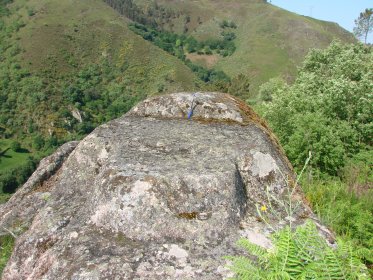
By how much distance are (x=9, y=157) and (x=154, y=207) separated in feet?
377

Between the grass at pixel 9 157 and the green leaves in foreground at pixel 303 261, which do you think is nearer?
the green leaves in foreground at pixel 303 261

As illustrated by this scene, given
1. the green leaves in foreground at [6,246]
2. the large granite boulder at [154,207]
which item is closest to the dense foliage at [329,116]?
the large granite boulder at [154,207]

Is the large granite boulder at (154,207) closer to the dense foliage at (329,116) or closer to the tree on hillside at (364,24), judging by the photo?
the dense foliage at (329,116)

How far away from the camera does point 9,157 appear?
10669 cm

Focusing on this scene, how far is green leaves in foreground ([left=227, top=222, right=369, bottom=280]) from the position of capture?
197 centimetres

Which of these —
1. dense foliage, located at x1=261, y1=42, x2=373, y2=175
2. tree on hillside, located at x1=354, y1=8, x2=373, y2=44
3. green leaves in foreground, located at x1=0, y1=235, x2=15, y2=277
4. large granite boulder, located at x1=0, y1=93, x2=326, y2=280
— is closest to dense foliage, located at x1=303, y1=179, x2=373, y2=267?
large granite boulder, located at x1=0, y1=93, x2=326, y2=280

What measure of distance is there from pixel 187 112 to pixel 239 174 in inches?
83.9

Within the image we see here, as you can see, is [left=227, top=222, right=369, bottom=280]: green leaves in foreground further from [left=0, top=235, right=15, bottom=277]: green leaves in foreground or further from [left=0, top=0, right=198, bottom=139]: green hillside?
[left=0, top=0, right=198, bottom=139]: green hillside

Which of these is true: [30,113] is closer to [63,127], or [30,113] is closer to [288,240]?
[63,127]

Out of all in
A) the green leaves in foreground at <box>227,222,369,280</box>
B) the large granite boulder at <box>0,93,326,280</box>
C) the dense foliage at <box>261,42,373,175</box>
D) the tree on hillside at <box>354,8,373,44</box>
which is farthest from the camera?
the tree on hillside at <box>354,8,373,44</box>

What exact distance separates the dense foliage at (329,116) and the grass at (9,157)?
94.5 meters

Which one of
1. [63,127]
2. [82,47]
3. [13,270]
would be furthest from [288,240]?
[82,47]

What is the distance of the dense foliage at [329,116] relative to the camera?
433 inches

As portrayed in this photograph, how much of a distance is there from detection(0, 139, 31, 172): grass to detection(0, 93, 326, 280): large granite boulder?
10158 centimetres
